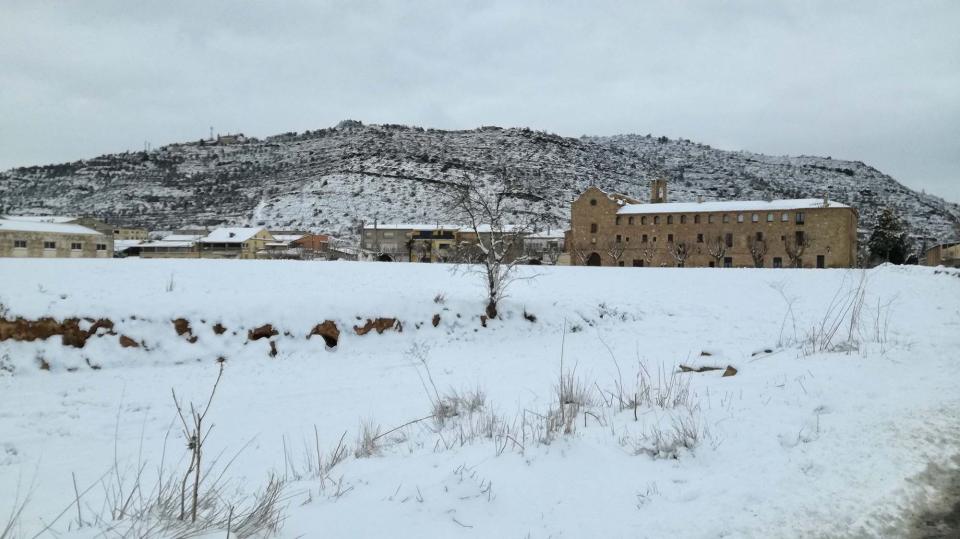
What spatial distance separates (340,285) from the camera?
17.8 metres

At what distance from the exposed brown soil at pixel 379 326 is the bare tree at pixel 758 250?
56.1 metres

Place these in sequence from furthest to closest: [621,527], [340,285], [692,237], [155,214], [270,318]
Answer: [155,214]
[692,237]
[340,285]
[270,318]
[621,527]

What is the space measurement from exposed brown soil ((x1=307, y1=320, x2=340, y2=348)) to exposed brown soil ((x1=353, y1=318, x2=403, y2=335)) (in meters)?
0.66

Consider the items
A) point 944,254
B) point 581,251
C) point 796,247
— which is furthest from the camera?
point 581,251

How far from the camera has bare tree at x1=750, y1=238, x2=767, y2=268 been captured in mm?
59781

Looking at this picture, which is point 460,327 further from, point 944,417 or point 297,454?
point 944,417

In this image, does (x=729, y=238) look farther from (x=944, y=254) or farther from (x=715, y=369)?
(x=715, y=369)

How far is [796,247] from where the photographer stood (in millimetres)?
59750

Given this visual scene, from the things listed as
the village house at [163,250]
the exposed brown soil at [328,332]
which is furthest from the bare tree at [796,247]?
the village house at [163,250]

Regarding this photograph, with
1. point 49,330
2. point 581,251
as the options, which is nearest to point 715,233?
point 581,251

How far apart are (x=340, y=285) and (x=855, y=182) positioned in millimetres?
162601

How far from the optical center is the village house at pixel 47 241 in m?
49.3

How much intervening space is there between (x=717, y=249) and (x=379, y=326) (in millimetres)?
58076

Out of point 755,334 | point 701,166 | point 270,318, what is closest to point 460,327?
point 270,318
